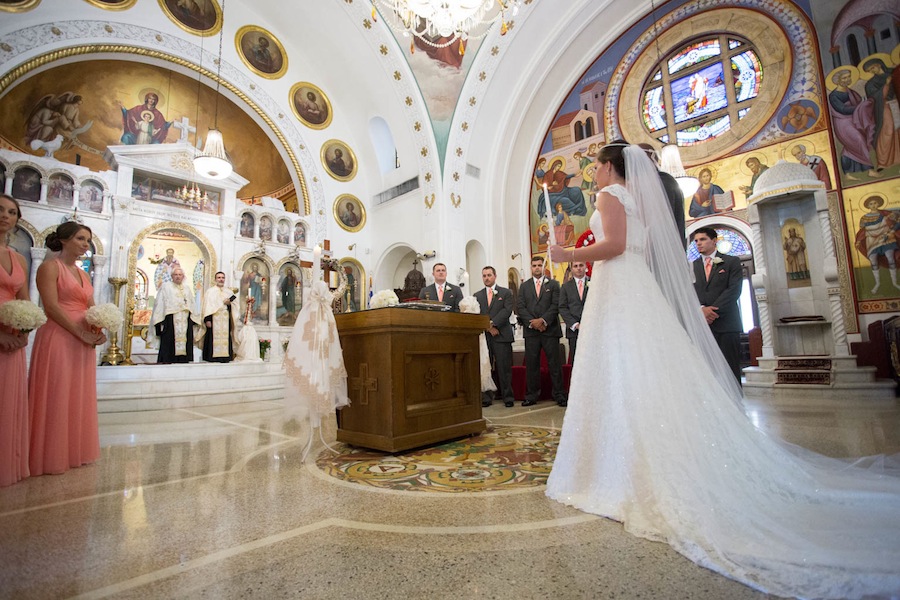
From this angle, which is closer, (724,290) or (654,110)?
(724,290)

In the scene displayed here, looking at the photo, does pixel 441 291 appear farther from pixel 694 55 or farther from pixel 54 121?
pixel 54 121

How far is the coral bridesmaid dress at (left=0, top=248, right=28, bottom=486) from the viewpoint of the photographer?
8.02ft

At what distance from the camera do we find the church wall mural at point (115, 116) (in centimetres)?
992

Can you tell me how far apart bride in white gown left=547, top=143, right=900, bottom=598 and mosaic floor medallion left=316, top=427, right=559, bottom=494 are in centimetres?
38

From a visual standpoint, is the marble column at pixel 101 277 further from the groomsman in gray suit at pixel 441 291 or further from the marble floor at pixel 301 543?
the marble floor at pixel 301 543

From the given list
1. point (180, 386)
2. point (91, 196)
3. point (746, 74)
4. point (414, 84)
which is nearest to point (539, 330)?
point (180, 386)

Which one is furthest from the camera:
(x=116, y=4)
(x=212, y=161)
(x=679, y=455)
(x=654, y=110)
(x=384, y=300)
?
(x=654, y=110)

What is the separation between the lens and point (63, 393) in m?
2.79

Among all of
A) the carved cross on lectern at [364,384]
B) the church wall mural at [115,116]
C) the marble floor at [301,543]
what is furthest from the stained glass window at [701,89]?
the church wall mural at [115,116]

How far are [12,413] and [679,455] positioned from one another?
3493mm

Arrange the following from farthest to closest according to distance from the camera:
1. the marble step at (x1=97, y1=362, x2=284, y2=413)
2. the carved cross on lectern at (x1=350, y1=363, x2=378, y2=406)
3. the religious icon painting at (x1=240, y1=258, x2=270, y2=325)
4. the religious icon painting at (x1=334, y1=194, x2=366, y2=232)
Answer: the religious icon painting at (x1=334, y1=194, x2=366, y2=232), the religious icon painting at (x1=240, y1=258, x2=270, y2=325), the marble step at (x1=97, y1=362, x2=284, y2=413), the carved cross on lectern at (x1=350, y1=363, x2=378, y2=406)

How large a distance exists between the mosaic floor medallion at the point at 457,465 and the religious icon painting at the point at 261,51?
1302 centimetres

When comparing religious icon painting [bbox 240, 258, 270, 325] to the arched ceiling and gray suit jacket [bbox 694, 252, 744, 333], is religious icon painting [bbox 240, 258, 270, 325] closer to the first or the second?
the arched ceiling

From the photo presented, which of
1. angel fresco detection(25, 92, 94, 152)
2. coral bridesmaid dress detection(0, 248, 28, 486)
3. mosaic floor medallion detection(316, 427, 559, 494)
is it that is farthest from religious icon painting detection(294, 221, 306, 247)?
mosaic floor medallion detection(316, 427, 559, 494)
